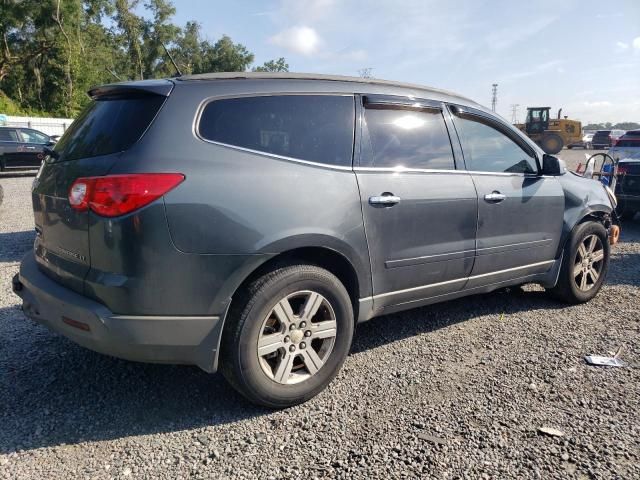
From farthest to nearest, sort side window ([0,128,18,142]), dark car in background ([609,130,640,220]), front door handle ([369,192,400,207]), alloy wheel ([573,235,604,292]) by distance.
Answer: side window ([0,128,18,142])
dark car in background ([609,130,640,220])
alloy wheel ([573,235,604,292])
front door handle ([369,192,400,207])

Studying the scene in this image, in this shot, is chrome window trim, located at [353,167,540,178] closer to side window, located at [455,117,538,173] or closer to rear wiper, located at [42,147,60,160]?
side window, located at [455,117,538,173]

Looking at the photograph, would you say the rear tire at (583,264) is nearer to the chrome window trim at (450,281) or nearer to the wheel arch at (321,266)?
the chrome window trim at (450,281)

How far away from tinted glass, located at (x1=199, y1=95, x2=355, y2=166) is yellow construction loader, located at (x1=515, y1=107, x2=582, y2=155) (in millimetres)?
18664

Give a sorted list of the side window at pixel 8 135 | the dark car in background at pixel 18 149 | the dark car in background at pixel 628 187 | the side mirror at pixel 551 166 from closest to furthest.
Result: the side mirror at pixel 551 166 < the dark car in background at pixel 628 187 < the dark car in background at pixel 18 149 < the side window at pixel 8 135

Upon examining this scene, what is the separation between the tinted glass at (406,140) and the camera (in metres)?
3.31

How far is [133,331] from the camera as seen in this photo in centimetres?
251

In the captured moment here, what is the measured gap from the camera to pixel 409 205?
10.9ft

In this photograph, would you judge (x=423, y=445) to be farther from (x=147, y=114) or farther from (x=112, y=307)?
(x=147, y=114)

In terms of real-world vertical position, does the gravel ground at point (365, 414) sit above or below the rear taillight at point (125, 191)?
below

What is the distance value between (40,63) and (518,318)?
47.4 metres

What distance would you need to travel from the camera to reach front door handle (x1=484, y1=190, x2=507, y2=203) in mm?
3816

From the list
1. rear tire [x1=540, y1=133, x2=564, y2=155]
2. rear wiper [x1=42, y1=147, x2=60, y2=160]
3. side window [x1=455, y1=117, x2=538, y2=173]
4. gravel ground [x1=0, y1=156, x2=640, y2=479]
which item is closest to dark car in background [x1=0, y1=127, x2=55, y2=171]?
gravel ground [x1=0, y1=156, x2=640, y2=479]

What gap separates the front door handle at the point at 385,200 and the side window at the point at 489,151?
90 cm

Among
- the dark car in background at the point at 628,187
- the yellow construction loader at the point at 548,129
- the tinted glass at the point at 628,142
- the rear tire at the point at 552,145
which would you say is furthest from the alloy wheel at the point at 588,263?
the rear tire at the point at 552,145
